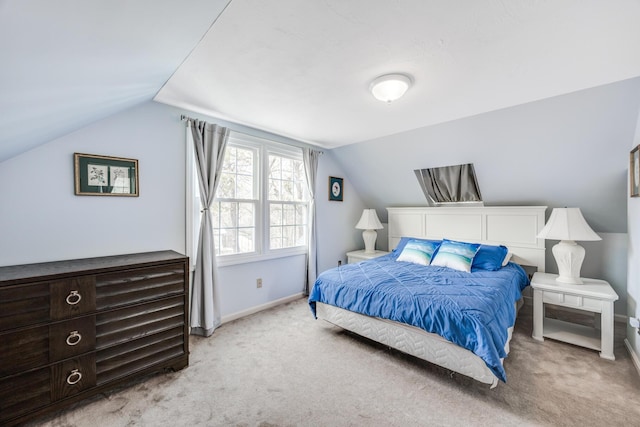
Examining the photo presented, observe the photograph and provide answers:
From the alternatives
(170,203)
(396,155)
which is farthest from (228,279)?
(396,155)

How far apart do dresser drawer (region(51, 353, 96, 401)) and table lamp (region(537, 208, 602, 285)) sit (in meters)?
3.99

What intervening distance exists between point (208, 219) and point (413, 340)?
7.24 ft

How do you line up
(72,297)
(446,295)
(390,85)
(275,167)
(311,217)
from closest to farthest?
1. (72,297)
2. (390,85)
3. (446,295)
4. (275,167)
5. (311,217)

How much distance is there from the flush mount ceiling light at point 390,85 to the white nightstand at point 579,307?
231 centimetres

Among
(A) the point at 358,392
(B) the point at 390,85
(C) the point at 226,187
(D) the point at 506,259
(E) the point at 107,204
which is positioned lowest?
(A) the point at 358,392

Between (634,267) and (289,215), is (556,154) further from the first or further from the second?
(289,215)

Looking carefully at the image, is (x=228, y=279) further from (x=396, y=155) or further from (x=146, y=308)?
(x=396, y=155)

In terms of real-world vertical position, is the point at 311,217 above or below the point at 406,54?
below

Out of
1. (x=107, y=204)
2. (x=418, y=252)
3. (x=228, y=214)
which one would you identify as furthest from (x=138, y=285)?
(x=418, y=252)

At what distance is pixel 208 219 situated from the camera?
2.76 meters

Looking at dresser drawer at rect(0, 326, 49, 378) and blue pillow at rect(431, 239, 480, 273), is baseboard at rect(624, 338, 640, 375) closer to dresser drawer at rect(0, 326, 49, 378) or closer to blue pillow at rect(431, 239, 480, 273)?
blue pillow at rect(431, 239, 480, 273)

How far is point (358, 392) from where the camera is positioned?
1880 mm

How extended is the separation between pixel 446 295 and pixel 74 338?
2604 millimetres

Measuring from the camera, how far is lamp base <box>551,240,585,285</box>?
2633 mm
